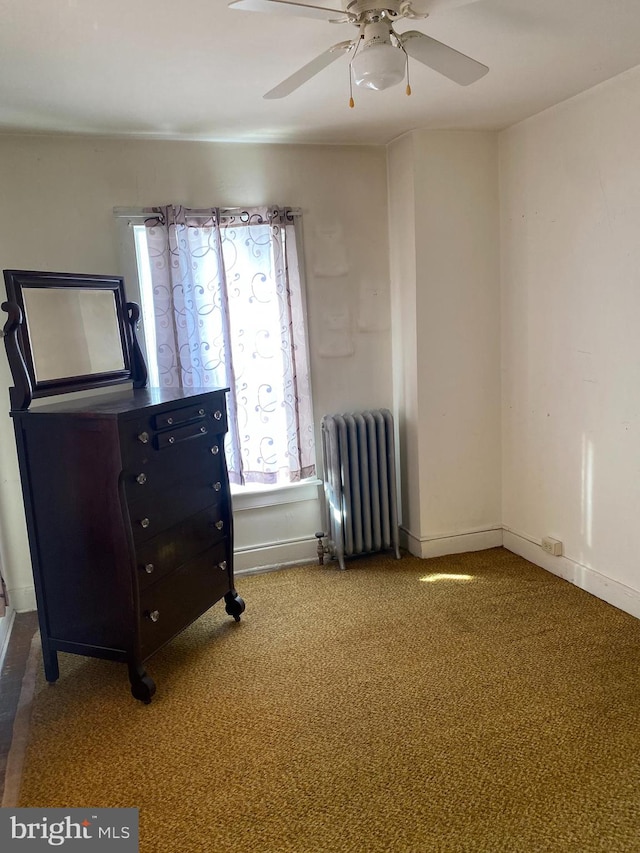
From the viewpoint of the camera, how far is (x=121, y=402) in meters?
2.48

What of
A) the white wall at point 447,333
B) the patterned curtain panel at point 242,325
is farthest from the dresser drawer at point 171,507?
the white wall at point 447,333

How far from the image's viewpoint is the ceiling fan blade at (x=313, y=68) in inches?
72.2

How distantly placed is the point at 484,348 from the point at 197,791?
2.60 metres

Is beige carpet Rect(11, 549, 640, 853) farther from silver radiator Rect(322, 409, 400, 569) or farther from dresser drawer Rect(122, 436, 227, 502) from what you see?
dresser drawer Rect(122, 436, 227, 502)

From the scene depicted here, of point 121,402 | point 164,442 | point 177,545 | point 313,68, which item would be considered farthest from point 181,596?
point 313,68

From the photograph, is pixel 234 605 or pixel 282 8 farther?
pixel 234 605

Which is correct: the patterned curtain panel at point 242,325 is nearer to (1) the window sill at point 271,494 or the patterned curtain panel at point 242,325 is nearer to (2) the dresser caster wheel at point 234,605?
(1) the window sill at point 271,494

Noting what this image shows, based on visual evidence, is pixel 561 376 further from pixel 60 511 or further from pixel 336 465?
pixel 60 511

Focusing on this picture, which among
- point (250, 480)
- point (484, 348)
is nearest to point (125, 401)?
point (250, 480)

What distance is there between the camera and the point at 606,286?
277 centimetres

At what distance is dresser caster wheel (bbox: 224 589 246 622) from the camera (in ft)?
9.66

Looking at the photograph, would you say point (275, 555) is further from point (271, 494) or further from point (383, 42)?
point (383, 42)

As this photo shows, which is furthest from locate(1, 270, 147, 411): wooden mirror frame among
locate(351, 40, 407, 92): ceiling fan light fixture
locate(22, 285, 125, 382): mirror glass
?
locate(351, 40, 407, 92): ceiling fan light fixture

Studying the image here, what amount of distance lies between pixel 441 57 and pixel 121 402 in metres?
1.65
